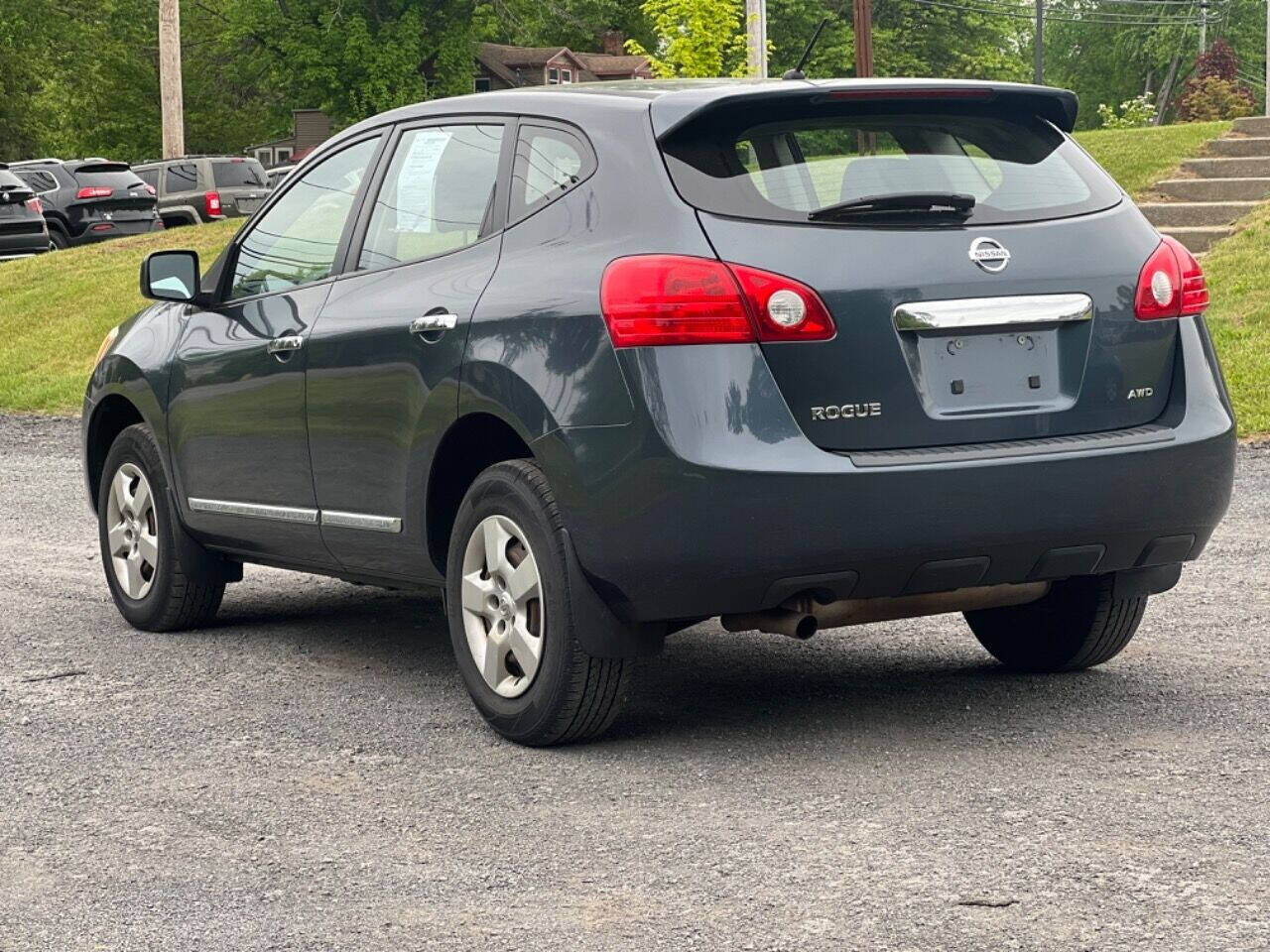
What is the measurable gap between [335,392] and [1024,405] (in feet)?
6.90

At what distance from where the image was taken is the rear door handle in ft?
20.8

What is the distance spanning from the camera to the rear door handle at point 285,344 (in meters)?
6.34

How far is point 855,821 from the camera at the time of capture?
15.0 feet

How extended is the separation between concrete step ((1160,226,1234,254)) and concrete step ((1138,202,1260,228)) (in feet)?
1.05

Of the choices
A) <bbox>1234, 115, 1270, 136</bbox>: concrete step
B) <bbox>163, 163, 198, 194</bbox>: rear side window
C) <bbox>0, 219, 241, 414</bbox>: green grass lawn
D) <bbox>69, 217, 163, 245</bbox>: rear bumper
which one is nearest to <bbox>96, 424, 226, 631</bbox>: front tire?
<bbox>0, 219, 241, 414</bbox>: green grass lawn

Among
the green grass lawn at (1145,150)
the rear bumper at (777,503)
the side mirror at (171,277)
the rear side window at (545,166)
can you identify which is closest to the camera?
the rear bumper at (777,503)

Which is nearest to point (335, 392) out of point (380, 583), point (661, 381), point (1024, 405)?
point (380, 583)

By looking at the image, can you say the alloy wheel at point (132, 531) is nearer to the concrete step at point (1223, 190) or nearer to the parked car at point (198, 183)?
the concrete step at point (1223, 190)

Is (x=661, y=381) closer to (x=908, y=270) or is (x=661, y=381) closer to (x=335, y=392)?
(x=908, y=270)

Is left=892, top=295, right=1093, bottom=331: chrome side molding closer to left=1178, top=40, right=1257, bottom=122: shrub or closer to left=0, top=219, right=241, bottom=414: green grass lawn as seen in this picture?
left=0, top=219, right=241, bottom=414: green grass lawn

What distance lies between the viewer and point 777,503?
16.0ft

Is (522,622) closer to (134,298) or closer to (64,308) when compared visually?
(134,298)

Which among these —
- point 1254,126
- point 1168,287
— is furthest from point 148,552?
point 1254,126

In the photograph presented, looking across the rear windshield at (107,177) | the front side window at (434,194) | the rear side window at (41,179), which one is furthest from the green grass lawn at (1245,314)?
the rear side window at (41,179)
